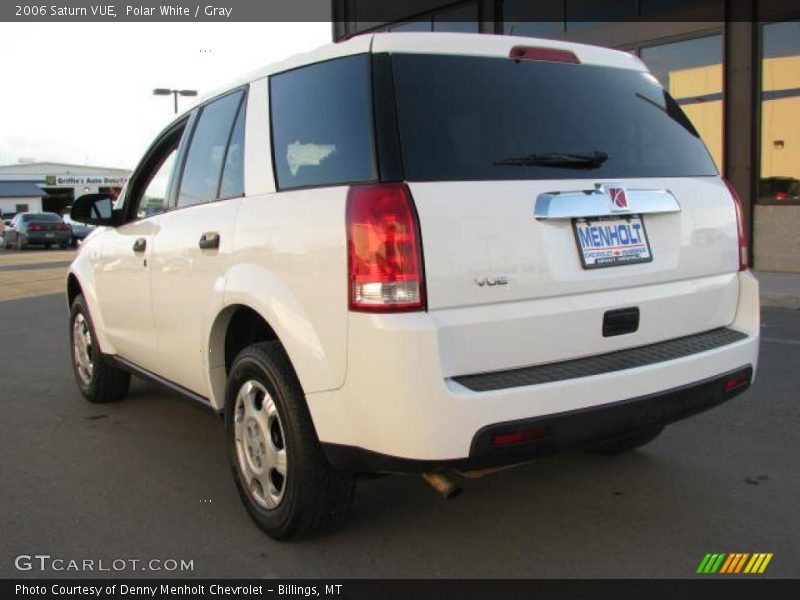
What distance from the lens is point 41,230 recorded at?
1188 inches

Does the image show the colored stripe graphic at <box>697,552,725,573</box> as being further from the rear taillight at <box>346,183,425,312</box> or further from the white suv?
the rear taillight at <box>346,183,425,312</box>

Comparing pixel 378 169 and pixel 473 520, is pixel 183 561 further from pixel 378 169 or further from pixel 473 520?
pixel 378 169

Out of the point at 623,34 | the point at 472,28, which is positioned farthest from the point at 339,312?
the point at 472,28

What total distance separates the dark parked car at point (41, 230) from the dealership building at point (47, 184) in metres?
41.8

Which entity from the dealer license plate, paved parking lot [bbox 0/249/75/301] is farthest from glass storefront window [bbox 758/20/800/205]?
paved parking lot [bbox 0/249/75/301]

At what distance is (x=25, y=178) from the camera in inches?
3164

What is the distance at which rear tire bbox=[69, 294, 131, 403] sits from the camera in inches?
210

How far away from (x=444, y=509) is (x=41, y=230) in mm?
30423

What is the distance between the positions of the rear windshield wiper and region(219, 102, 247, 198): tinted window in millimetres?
1283

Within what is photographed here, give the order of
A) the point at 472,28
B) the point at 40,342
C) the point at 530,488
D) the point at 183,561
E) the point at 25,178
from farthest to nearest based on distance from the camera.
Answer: the point at 25,178
the point at 472,28
the point at 40,342
the point at 530,488
the point at 183,561

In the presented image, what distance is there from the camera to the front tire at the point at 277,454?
2.91 metres

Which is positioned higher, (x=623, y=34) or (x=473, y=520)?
(x=623, y=34)

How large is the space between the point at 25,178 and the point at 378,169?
288ft

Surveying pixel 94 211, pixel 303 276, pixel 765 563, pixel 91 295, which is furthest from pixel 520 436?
pixel 91 295
